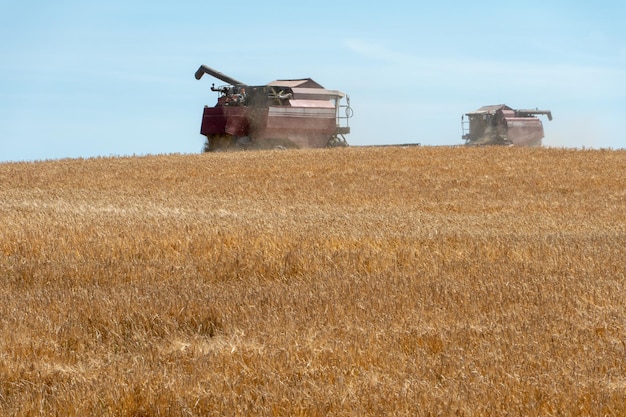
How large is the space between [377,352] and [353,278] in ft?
10.2

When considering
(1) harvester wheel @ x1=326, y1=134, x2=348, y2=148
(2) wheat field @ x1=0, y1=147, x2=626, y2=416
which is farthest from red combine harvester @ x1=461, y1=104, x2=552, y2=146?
(2) wheat field @ x1=0, y1=147, x2=626, y2=416

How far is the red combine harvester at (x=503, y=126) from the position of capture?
44.5 metres

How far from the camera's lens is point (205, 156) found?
30.3m

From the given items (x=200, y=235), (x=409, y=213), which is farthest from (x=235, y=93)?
(x=200, y=235)

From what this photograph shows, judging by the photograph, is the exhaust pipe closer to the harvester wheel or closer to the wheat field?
the harvester wheel

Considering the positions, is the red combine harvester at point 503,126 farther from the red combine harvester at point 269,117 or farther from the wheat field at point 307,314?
the wheat field at point 307,314

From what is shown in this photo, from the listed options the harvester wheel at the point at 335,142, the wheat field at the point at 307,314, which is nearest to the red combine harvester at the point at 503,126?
the harvester wheel at the point at 335,142

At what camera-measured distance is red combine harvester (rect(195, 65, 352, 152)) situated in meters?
35.2

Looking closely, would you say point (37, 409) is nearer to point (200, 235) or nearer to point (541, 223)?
point (200, 235)

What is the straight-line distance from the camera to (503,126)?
1759 inches

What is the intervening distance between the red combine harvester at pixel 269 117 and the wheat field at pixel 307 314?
18.2 m

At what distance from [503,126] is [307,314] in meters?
39.6

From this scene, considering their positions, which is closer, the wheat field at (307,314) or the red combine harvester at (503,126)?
the wheat field at (307,314)

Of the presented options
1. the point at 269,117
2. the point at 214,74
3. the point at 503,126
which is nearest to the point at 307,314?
the point at 269,117
